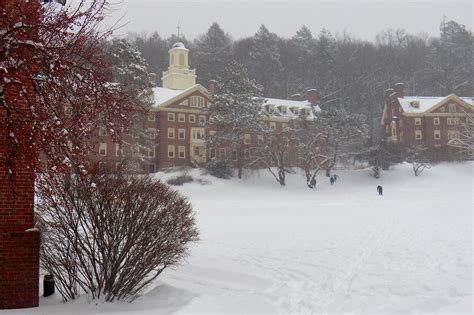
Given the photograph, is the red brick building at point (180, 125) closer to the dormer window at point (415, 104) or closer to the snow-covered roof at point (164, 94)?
the snow-covered roof at point (164, 94)

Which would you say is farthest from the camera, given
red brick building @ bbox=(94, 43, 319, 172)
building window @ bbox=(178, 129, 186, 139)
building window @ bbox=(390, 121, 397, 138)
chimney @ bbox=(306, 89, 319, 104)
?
chimney @ bbox=(306, 89, 319, 104)

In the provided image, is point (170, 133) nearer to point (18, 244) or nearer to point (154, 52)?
point (154, 52)

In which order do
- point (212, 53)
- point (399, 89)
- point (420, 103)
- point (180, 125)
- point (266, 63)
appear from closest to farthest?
1. point (180, 125)
2. point (420, 103)
3. point (399, 89)
4. point (212, 53)
5. point (266, 63)

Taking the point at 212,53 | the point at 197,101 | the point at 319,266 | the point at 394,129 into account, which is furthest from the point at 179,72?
the point at 319,266

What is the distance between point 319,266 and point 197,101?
43059 mm

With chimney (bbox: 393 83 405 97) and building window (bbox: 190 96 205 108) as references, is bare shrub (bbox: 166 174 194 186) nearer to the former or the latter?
building window (bbox: 190 96 205 108)

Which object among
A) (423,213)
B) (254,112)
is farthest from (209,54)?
(423,213)

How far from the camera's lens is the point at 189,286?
10430mm

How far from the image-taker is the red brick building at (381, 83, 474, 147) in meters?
61.3

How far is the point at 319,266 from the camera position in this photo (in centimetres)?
1239

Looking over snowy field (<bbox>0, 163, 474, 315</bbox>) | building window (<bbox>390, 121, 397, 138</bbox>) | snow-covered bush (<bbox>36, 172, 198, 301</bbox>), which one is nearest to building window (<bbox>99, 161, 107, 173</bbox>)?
snow-covered bush (<bbox>36, 172, 198, 301</bbox>)

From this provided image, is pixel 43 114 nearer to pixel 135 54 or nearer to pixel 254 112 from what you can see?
pixel 135 54

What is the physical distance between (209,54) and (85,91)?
7320 cm

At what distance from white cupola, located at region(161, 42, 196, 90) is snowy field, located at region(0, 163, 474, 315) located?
1215 inches
